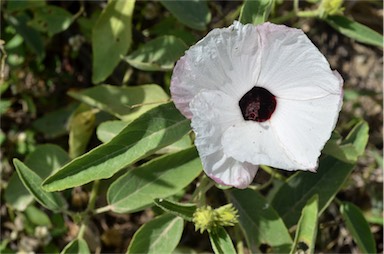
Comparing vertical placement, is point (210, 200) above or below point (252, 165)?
below

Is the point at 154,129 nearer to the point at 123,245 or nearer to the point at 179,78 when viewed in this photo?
the point at 179,78

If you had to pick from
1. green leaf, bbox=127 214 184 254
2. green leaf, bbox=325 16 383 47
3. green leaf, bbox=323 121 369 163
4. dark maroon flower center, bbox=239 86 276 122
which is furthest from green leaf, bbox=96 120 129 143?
green leaf, bbox=325 16 383 47

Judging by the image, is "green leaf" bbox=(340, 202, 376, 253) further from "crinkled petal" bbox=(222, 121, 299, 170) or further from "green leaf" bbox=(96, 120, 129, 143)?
"green leaf" bbox=(96, 120, 129, 143)

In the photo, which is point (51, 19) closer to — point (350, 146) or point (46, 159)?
point (46, 159)

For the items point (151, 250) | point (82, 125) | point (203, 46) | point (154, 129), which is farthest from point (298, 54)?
point (82, 125)

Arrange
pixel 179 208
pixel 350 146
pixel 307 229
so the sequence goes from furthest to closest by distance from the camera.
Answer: pixel 350 146 < pixel 307 229 < pixel 179 208

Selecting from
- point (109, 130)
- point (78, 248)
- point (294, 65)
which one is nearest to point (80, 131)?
point (109, 130)
